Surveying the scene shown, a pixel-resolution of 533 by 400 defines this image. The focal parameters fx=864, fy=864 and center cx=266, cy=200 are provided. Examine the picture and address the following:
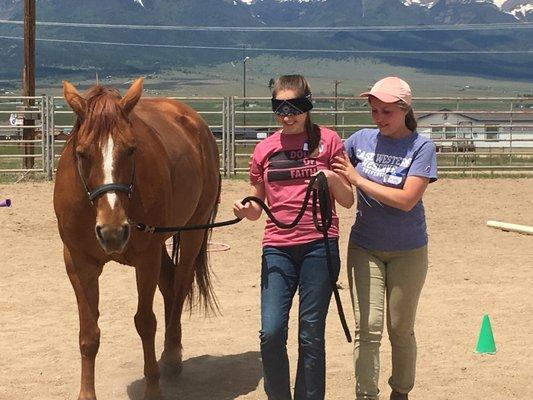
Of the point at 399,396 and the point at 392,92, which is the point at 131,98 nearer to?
the point at 392,92

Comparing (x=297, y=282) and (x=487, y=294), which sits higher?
(x=297, y=282)

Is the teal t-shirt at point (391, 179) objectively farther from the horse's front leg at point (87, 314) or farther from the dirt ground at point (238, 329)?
the horse's front leg at point (87, 314)

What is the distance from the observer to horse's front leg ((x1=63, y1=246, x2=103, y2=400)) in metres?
4.52

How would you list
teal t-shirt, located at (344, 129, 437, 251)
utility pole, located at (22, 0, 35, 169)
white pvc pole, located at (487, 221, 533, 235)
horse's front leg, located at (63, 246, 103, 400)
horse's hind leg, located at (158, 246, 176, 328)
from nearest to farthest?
teal t-shirt, located at (344, 129, 437, 251), horse's front leg, located at (63, 246, 103, 400), horse's hind leg, located at (158, 246, 176, 328), white pvc pole, located at (487, 221, 533, 235), utility pole, located at (22, 0, 35, 169)

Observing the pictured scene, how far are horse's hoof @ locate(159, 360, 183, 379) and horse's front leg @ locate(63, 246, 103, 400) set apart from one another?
29.8 inches

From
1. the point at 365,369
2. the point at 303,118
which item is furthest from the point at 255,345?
the point at 303,118

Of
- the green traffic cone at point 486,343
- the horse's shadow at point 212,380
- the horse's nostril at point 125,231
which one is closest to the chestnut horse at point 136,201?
the horse's nostril at point 125,231

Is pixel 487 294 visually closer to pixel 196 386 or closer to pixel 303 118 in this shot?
pixel 196 386

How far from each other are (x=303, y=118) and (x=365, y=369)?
117cm

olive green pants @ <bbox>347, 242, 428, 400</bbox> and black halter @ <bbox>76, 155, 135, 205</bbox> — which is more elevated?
black halter @ <bbox>76, 155, 135, 205</bbox>

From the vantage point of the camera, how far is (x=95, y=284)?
15.1 feet

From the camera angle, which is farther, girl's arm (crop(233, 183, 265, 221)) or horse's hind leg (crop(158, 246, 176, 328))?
horse's hind leg (crop(158, 246, 176, 328))

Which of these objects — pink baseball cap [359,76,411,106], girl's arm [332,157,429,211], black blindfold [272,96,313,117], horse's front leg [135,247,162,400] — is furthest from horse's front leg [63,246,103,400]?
pink baseball cap [359,76,411,106]

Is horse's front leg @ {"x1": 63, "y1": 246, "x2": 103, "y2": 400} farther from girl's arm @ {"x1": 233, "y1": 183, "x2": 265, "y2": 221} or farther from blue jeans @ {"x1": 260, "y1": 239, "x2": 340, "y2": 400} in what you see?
blue jeans @ {"x1": 260, "y1": 239, "x2": 340, "y2": 400}
